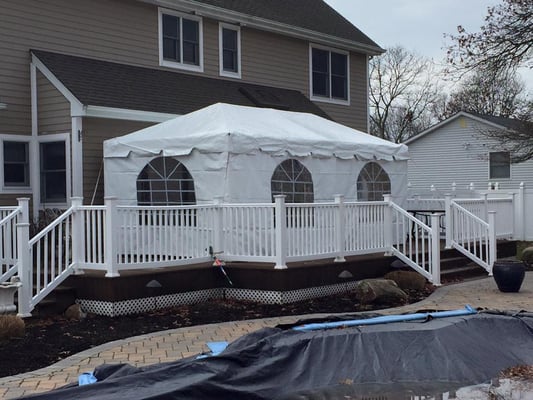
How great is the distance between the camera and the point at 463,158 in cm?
3084

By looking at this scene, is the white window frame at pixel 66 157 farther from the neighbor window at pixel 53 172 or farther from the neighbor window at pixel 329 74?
the neighbor window at pixel 329 74

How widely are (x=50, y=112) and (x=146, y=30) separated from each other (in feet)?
12.0

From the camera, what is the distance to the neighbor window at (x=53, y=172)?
13.3 metres

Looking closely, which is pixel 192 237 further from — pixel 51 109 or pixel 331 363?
pixel 331 363

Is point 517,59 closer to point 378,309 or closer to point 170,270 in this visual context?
point 378,309

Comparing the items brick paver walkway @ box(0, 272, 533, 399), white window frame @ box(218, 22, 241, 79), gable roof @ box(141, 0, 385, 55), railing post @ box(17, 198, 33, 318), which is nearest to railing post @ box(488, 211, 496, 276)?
brick paver walkway @ box(0, 272, 533, 399)

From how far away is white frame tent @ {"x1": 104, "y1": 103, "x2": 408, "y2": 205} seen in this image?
1161 cm

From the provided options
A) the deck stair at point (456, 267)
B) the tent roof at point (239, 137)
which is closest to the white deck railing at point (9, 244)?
the tent roof at point (239, 137)

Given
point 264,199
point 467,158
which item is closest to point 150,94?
point 264,199

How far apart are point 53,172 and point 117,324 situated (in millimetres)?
5361

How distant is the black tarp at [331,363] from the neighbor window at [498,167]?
76.8 feet

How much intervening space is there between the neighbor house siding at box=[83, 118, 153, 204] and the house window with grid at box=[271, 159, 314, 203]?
135 inches

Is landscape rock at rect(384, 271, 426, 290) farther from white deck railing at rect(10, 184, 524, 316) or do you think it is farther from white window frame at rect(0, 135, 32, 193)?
white window frame at rect(0, 135, 32, 193)

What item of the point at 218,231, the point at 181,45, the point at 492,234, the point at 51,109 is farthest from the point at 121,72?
the point at 492,234
